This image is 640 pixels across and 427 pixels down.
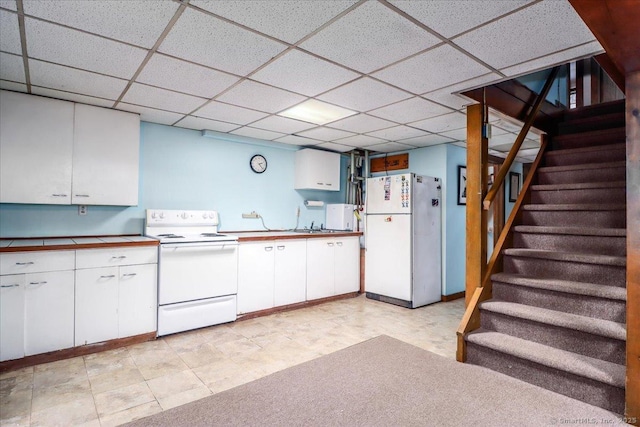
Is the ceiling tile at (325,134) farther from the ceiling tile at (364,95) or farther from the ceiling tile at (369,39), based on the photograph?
the ceiling tile at (369,39)

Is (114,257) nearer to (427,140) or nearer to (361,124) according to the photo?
(361,124)

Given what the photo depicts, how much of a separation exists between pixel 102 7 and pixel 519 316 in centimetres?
338

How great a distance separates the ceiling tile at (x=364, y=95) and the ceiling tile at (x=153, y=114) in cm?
180

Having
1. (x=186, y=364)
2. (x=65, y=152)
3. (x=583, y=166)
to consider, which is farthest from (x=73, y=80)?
(x=583, y=166)

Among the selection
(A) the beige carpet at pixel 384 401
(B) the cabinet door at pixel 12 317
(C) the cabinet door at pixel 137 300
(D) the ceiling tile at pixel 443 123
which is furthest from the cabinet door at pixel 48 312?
(D) the ceiling tile at pixel 443 123

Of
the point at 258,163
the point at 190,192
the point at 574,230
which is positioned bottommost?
the point at 574,230

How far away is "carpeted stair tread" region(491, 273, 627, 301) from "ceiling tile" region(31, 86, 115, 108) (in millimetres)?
4064

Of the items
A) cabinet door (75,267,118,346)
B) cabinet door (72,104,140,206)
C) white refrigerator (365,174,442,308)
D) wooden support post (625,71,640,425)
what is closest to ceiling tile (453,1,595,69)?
wooden support post (625,71,640,425)

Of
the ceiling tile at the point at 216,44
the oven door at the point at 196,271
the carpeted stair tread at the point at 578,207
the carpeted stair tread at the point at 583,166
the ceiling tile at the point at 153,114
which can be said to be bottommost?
the oven door at the point at 196,271

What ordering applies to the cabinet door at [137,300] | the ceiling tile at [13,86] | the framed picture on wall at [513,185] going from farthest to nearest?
1. the framed picture on wall at [513,185]
2. the cabinet door at [137,300]
3. the ceiling tile at [13,86]

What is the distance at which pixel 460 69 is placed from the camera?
8.38 feet

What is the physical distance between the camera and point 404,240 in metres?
4.67

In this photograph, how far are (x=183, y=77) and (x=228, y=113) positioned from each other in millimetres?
954

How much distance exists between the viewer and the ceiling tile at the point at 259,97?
297cm
